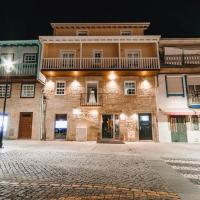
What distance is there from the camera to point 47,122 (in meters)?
17.3

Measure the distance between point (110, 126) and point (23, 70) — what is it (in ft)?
33.7

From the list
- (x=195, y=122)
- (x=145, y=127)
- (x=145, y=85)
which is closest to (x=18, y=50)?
(x=145, y=85)

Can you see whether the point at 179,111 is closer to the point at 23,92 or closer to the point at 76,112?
the point at 76,112

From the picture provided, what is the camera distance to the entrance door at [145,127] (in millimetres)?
16734

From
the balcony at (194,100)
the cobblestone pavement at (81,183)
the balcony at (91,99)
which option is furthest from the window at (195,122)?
the cobblestone pavement at (81,183)

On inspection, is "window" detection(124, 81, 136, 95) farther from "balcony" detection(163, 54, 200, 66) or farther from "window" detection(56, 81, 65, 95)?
"window" detection(56, 81, 65, 95)

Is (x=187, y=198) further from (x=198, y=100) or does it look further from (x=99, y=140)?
(x=198, y=100)

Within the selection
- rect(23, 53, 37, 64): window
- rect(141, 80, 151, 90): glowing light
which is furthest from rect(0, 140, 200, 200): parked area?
rect(23, 53, 37, 64): window

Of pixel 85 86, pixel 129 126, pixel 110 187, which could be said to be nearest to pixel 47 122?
pixel 85 86

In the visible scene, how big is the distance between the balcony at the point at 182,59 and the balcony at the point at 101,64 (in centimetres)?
152

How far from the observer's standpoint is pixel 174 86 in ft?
57.2

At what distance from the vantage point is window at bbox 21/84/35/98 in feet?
59.7

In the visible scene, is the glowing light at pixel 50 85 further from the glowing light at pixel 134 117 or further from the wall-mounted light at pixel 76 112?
the glowing light at pixel 134 117

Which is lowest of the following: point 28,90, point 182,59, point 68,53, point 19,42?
point 28,90
